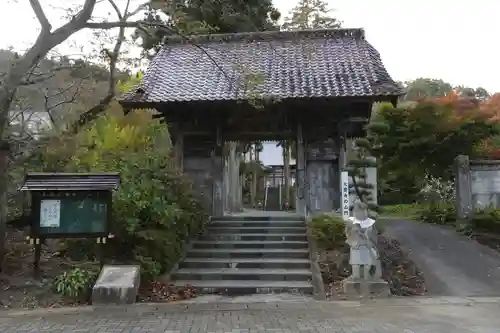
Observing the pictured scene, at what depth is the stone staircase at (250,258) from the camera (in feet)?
30.9

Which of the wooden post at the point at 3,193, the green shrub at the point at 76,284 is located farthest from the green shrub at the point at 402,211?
the wooden post at the point at 3,193

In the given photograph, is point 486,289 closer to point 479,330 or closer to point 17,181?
point 479,330

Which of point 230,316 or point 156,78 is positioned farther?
point 156,78

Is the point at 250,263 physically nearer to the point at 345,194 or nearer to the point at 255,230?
the point at 255,230

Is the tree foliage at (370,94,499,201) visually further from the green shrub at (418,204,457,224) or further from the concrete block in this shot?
the concrete block

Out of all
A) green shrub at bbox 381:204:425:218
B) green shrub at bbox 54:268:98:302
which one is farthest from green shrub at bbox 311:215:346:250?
green shrub at bbox 381:204:425:218

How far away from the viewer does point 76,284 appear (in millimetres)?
8523

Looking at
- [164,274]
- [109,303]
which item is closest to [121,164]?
[164,274]

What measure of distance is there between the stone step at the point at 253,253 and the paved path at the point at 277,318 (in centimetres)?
257

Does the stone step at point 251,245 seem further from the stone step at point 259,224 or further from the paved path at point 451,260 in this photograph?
the paved path at point 451,260

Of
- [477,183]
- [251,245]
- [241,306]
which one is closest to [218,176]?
[251,245]

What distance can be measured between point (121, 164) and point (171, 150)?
3519 mm

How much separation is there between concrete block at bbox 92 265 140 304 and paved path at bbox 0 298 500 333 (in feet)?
1.00

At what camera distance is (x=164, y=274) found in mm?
9703
